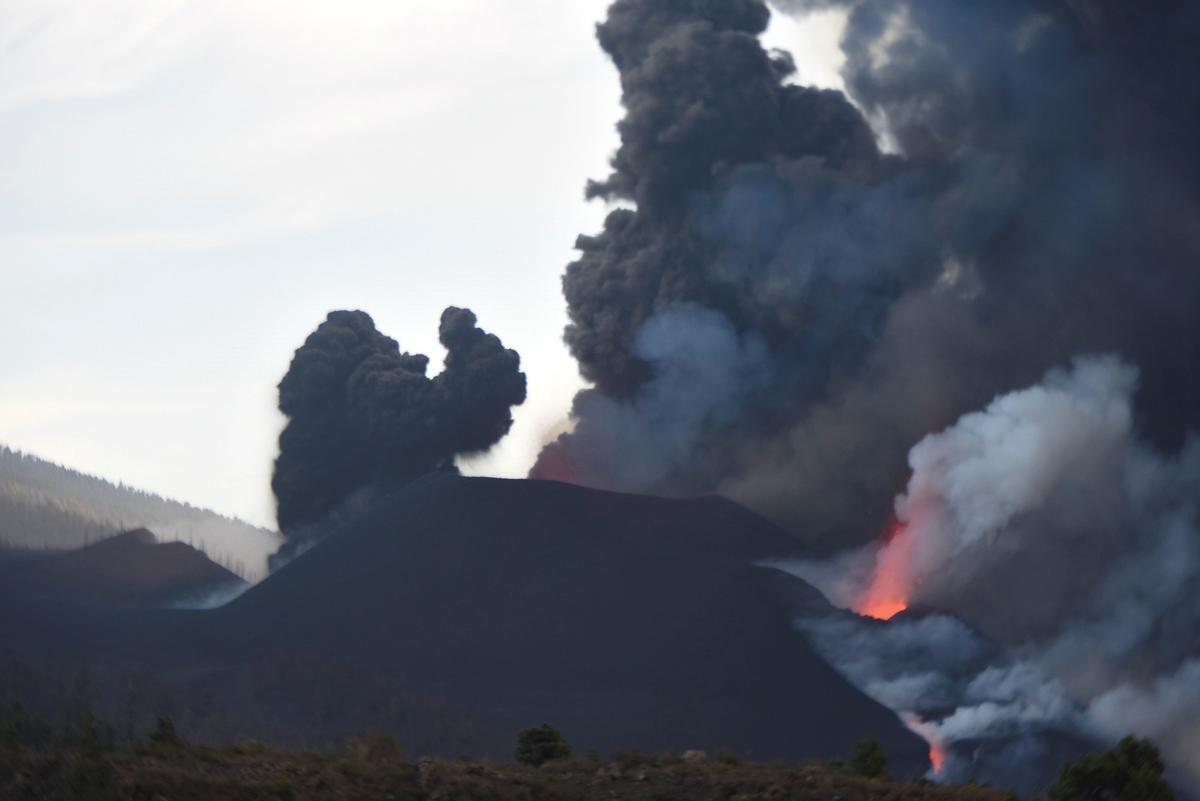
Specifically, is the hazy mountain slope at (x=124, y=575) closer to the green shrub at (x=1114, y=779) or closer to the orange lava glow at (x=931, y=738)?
the orange lava glow at (x=931, y=738)

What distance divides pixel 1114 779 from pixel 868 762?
6602mm

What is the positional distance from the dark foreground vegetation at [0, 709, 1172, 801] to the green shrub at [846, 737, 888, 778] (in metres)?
1.78

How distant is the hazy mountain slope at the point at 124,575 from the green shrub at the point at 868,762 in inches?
4325

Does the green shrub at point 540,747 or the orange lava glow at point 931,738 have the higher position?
the orange lava glow at point 931,738

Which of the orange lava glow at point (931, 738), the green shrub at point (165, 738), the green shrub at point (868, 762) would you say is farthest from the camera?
the orange lava glow at point (931, 738)

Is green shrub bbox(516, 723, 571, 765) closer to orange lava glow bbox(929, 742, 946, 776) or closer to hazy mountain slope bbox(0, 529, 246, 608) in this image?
orange lava glow bbox(929, 742, 946, 776)

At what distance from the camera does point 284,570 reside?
438ft

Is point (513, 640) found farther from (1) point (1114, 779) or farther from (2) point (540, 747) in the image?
(1) point (1114, 779)

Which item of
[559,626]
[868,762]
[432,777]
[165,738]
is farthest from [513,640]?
[432,777]

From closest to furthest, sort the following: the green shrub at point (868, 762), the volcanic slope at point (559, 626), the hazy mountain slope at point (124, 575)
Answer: the green shrub at point (868, 762) < the volcanic slope at point (559, 626) < the hazy mountain slope at point (124, 575)

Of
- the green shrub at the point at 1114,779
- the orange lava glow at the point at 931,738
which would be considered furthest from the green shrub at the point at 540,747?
the orange lava glow at the point at 931,738

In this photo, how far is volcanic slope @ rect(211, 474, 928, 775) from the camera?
102812 mm

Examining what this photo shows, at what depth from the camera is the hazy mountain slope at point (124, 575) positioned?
144125mm

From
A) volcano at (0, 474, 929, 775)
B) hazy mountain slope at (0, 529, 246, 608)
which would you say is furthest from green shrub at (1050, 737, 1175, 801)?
hazy mountain slope at (0, 529, 246, 608)
